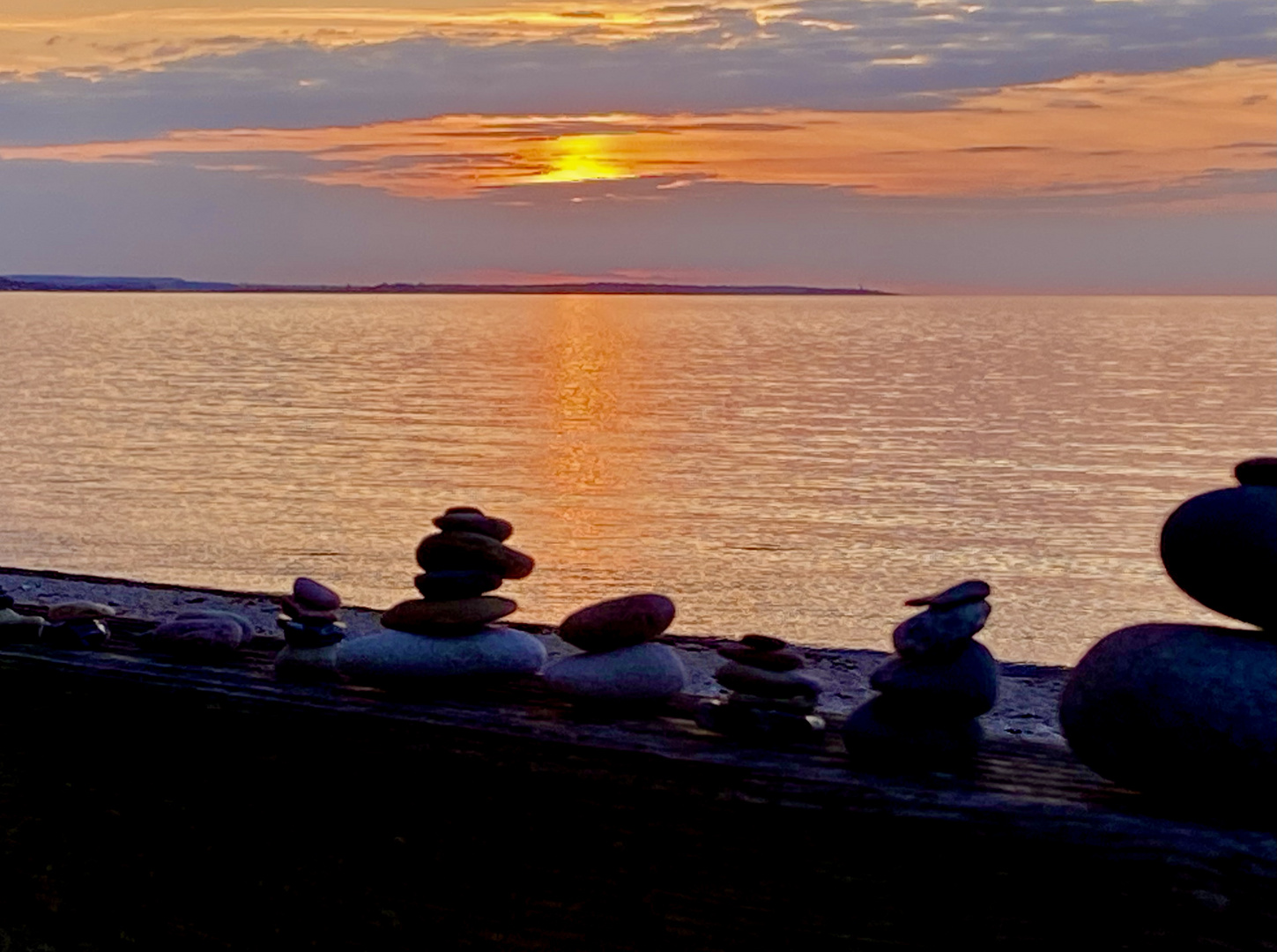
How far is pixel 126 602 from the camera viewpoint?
10844 mm

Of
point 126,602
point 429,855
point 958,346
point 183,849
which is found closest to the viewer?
point 429,855

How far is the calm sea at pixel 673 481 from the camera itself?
13258mm

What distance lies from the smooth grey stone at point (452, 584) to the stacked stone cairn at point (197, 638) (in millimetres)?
654

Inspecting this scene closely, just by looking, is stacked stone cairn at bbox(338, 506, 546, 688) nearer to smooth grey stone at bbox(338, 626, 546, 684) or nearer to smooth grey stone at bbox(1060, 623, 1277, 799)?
smooth grey stone at bbox(338, 626, 546, 684)

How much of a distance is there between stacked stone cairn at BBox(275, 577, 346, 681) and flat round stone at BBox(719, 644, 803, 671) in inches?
44.7

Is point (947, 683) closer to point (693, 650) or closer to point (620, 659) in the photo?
point (620, 659)

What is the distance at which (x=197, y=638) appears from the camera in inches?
182

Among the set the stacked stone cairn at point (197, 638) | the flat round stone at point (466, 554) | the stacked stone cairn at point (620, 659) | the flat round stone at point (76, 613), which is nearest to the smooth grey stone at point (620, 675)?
the stacked stone cairn at point (620, 659)

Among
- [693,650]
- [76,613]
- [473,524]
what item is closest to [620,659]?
[473,524]

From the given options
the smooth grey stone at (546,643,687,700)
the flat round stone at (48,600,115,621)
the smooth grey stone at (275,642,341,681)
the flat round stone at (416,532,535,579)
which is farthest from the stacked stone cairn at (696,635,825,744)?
the flat round stone at (48,600,115,621)

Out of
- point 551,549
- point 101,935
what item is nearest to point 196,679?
point 101,935

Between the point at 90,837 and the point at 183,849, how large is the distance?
286 mm

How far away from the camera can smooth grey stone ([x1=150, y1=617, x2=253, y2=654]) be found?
4.62 meters

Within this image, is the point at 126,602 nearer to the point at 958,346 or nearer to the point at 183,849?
the point at 183,849
